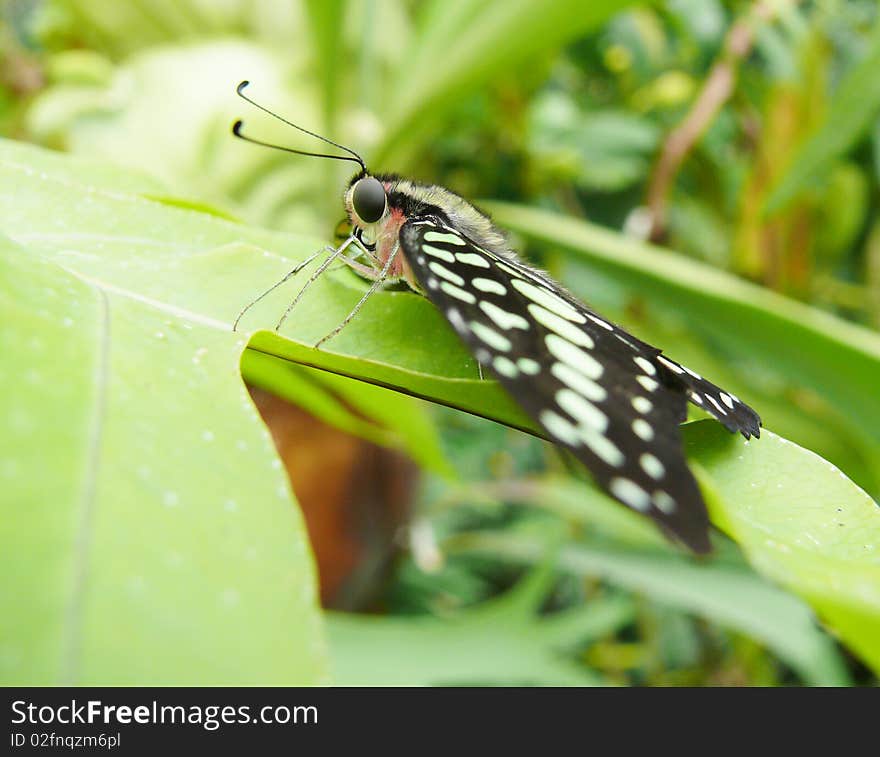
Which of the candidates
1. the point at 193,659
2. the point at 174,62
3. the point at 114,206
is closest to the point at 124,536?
the point at 193,659

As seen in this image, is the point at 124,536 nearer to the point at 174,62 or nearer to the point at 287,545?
the point at 287,545

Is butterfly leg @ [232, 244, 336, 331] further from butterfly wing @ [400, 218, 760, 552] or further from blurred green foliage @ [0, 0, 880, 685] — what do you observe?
blurred green foliage @ [0, 0, 880, 685]

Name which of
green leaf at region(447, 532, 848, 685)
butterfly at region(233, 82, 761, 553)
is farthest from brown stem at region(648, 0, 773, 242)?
butterfly at region(233, 82, 761, 553)

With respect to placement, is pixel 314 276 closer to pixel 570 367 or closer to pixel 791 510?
pixel 570 367

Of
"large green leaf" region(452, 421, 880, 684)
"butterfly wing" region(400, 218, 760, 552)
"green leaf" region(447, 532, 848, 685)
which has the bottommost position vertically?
"large green leaf" region(452, 421, 880, 684)

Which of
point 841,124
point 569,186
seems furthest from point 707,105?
point 841,124

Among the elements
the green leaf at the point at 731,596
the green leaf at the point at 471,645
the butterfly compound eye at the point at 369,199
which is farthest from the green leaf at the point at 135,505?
the green leaf at the point at 731,596

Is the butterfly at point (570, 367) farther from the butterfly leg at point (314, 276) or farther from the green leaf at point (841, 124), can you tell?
the green leaf at point (841, 124)
